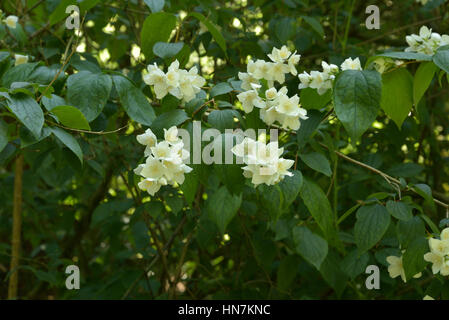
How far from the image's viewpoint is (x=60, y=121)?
1.02 m

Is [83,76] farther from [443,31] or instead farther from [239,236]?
[443,31]

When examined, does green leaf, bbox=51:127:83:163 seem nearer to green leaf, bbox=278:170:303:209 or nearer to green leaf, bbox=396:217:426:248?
green leaf, bbox=278:170:303:209

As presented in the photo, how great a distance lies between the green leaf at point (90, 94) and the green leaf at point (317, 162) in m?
Result: 0.46

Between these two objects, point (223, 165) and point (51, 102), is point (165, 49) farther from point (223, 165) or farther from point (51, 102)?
point (223, 165)

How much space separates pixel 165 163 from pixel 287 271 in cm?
91

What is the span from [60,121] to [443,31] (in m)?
1.75

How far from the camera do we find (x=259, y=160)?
91 centimetres

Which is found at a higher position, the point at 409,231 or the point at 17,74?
the point at 17,74

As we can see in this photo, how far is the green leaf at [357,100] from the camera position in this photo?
0.94m

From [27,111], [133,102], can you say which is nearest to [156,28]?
[133,102]

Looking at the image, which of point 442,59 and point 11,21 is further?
point 11,21

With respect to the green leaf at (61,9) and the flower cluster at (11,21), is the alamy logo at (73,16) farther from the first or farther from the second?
the flower cluster at (11,21)

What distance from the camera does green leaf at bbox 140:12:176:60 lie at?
118 cm

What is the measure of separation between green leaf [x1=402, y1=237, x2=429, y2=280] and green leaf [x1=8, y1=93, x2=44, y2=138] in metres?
0.83
